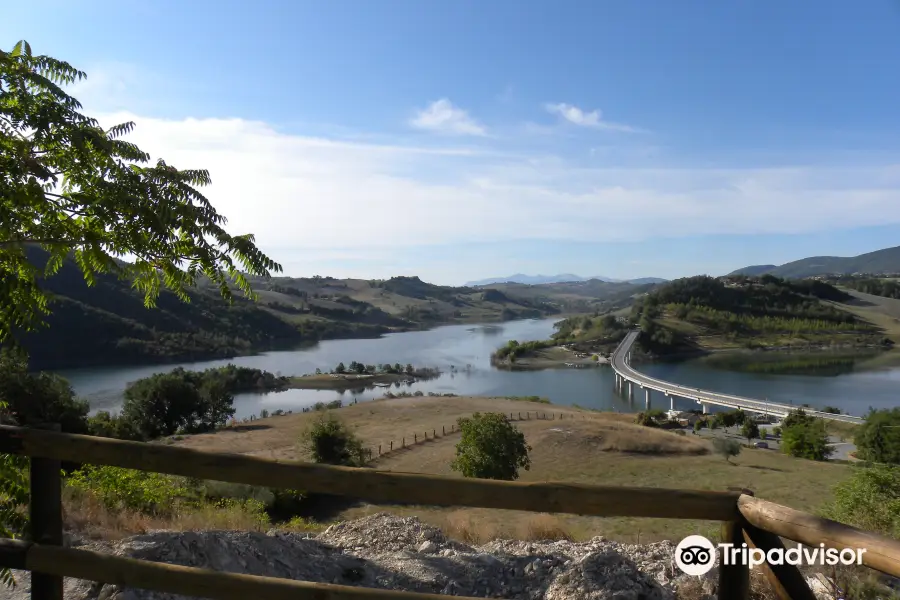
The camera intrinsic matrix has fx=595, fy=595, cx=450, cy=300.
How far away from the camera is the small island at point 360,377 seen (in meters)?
62.7

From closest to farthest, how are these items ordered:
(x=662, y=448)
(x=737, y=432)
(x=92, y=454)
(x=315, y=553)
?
1. (x=92, y=454)
2. (x=315, y=553)
3. (x=662, y=448)
4. (x=737, y=432)

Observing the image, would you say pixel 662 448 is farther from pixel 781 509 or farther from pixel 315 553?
pixel 781 509

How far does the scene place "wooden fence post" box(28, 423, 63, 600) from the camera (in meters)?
2.27

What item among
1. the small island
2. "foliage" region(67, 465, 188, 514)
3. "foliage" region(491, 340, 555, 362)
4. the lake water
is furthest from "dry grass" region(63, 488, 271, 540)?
"foliage" region(491, 340, 555, 362)

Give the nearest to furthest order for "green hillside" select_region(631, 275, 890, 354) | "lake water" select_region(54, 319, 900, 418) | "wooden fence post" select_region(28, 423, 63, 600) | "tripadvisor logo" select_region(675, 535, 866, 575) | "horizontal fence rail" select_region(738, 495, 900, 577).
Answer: "horizontal fence rail" select_region(738, 495, 900, 577) < "tripadvisor logo" select_region(675, 535, 866, 575) < "wooden fence post" select_region(28, 423, 63, 600) < "lake water" select_region(54, 319, 900, 418) < "green hillside" select_region(631, 275, 890, 354)

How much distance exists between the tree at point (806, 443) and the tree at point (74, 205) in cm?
3380

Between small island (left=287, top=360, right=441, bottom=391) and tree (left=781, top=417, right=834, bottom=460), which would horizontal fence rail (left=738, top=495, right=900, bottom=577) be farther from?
small island (left=287, top=360, right=441, bottom=391)

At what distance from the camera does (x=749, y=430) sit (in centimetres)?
3762

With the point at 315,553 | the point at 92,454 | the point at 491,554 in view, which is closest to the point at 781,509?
the point at 92,454

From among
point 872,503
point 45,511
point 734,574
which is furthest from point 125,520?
point 872,503

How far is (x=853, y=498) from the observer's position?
820cm

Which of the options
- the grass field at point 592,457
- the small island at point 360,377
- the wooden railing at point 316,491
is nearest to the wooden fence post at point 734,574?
the wooden railing at point 316,491

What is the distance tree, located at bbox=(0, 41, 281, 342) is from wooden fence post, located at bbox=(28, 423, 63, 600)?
1.14 m

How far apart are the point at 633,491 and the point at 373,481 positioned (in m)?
0.91
